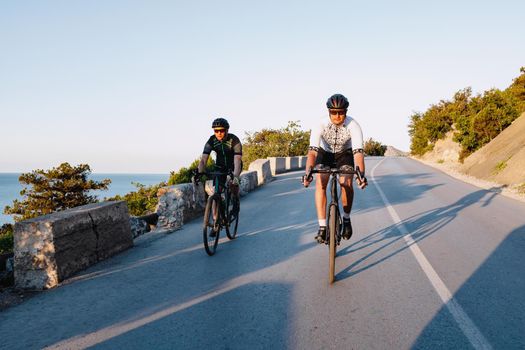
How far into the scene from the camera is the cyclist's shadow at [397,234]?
5613mm

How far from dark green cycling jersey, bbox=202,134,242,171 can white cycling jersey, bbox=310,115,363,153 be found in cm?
182

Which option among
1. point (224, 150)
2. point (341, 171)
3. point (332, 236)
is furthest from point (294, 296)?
point (224, 150)

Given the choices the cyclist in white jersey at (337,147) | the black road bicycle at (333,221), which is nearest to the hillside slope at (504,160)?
the cyclist in white jersey at (337,147)

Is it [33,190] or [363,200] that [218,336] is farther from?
[33,190]

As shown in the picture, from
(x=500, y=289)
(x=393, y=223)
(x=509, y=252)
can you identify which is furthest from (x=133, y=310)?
(x=393, y=223)

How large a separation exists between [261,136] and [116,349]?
2006 inches

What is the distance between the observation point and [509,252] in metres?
6.13

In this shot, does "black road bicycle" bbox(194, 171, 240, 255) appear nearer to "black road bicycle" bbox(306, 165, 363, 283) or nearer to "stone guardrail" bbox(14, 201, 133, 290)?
"stone guardrail" bbox(14, 201, 133, 290)

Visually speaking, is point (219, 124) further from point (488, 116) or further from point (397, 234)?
point (488, 116)

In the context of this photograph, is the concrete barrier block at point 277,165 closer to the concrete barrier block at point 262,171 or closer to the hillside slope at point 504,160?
the concrete barrier block at point 262,171

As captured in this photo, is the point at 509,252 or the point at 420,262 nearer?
the point at 420,262

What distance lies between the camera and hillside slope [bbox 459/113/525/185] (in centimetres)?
1686

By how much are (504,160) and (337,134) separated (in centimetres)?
1674

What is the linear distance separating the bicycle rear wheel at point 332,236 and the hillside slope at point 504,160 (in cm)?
1347
